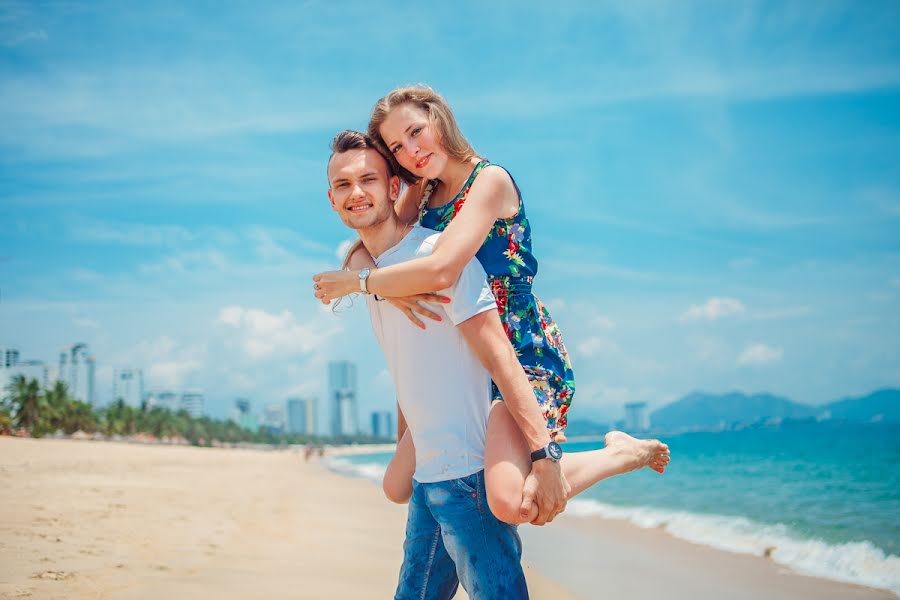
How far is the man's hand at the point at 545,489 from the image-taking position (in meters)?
2.13

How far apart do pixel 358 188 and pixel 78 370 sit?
160 m

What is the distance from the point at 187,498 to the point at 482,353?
13272mm

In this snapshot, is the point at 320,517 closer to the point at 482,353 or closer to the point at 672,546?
the point at 672,546

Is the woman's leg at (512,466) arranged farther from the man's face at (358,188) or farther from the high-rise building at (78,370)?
the high-rise building at (78,370)

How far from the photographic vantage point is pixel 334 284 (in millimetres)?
2520

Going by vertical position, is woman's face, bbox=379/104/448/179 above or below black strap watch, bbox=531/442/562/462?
above

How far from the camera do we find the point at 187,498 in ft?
45.3

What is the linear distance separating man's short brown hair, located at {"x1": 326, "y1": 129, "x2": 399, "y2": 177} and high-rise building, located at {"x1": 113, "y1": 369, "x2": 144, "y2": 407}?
196799 millimetres

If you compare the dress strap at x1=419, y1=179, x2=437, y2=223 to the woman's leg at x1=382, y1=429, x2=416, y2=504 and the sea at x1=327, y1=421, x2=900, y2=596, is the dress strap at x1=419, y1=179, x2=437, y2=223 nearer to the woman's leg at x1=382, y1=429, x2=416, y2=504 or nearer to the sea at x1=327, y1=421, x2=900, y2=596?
the woman's leg at x1=382, y1=429, x2=416, y2=504

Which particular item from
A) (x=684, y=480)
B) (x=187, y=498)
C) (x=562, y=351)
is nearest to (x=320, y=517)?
(x=187, y=498)

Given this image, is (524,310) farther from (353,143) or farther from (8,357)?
(8,357)

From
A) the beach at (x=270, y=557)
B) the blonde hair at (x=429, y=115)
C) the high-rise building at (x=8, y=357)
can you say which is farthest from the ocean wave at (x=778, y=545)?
the high-rise building at (x=8, y=357)

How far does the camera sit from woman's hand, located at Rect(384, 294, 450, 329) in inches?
87.9

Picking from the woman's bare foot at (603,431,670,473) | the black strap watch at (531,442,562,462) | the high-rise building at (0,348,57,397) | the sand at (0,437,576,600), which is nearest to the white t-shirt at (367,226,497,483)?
the black strap watch at (531,442,562,462)
